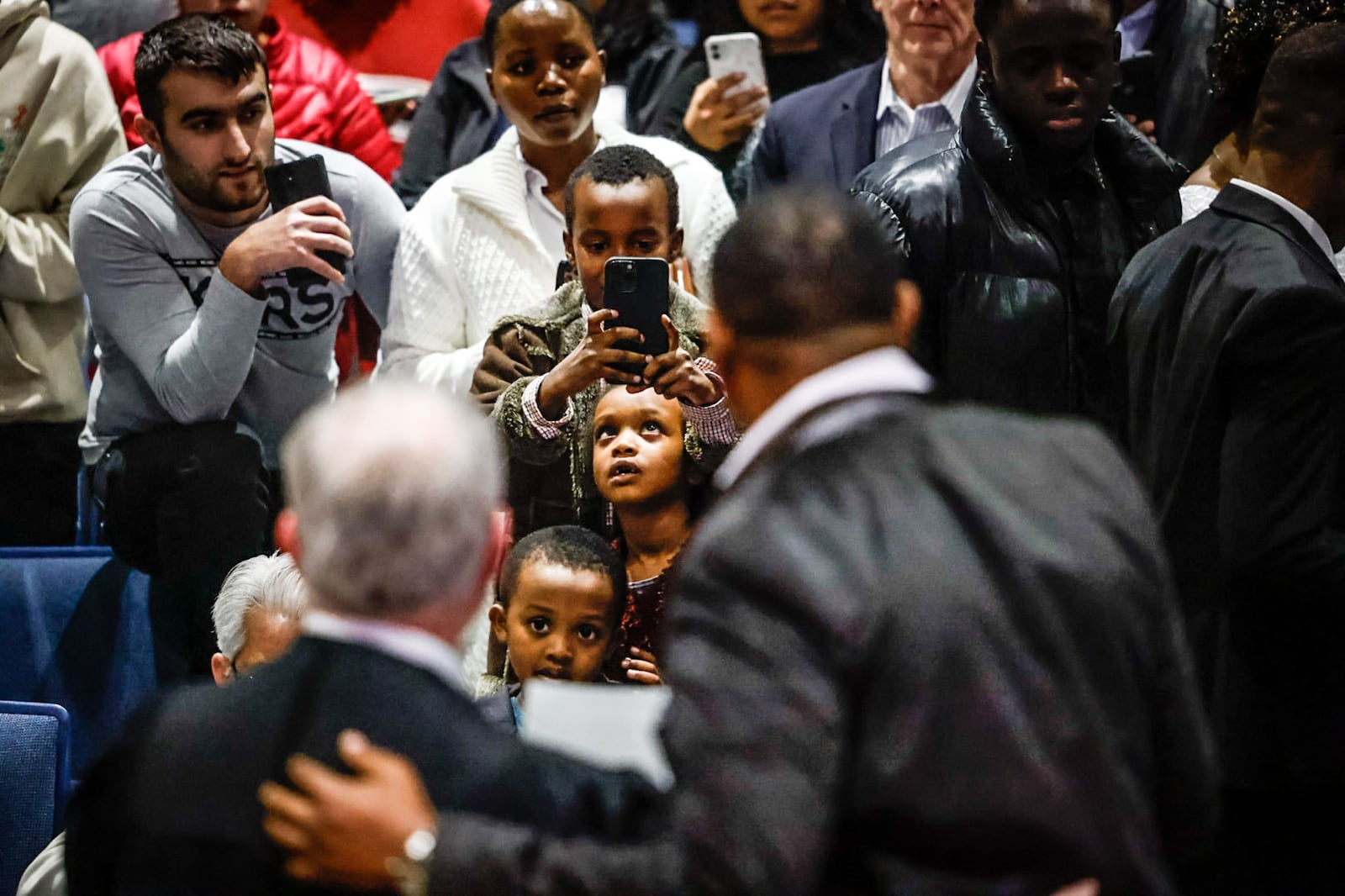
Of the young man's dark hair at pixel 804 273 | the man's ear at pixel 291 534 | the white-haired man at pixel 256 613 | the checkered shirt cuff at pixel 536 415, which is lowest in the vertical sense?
the white-haired man at pixel 256 613

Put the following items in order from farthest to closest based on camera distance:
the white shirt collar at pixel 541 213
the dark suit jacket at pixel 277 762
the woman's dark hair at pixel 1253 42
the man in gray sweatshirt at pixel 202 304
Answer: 1. the white shirt collar at pixel 541 213
2. the man in gray sweatshirt at pixel 202 304
3. the woman's dark hair at pixel 1253 42
4. the dark suit jacket at pixel 277 762

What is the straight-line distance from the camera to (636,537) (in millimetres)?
3404

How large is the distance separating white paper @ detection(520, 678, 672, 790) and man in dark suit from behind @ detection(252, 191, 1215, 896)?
16.9 inches

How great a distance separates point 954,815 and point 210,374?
2401 mm

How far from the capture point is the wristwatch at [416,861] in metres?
1.62

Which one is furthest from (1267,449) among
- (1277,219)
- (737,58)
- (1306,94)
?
(737,58)

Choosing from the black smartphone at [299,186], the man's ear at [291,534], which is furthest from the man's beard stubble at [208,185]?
the man's ear at [291,534]

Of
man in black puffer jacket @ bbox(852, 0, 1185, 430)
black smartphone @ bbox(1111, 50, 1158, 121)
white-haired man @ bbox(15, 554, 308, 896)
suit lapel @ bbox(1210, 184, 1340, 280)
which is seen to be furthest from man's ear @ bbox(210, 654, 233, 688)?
black smartphone @ bbox(1111, 50, 1158, 121)

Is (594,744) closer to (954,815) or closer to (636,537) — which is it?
(954,815)

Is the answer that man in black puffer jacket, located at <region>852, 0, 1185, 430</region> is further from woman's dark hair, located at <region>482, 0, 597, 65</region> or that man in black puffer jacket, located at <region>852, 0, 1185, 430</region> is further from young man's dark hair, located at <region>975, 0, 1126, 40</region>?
woman's dark hair, located at <region>482, 0, 597, 65</region>

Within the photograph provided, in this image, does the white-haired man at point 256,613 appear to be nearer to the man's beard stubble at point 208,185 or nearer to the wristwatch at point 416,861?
the man's beard stubble at point 208,185

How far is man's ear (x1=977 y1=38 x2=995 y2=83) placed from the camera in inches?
126

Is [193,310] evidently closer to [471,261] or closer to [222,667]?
[471,261]

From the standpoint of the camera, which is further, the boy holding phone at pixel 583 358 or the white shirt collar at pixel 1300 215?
the boy holding phone at pixel 583 358
